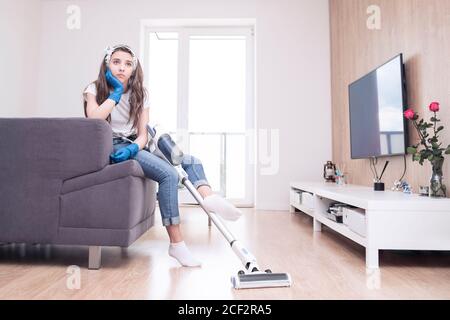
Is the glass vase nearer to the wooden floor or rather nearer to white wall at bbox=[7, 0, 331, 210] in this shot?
the wooden floor

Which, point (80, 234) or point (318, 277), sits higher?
point (80, 234)

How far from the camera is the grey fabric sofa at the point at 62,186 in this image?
134cm

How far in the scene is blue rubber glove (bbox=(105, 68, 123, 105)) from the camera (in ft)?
5.19

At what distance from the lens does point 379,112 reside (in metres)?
2.33

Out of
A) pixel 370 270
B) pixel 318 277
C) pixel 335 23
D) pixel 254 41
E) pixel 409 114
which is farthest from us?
pixel 254 41

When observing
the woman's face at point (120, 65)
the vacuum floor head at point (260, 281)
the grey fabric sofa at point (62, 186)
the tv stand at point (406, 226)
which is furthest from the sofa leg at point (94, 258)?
the tv stand at point (406, 226)

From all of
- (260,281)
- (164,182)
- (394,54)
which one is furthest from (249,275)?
(394,54)
